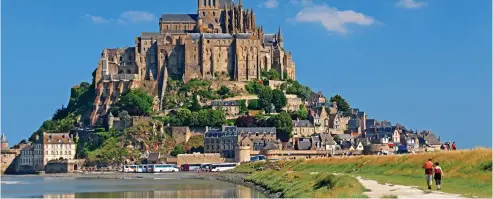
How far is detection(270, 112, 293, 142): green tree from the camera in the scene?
10419cm

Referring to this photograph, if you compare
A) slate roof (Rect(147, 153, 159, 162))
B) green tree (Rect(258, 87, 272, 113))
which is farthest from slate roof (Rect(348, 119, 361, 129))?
slate roof (Rect(147, 153, 159, 162))

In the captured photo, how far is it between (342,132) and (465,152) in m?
74.0

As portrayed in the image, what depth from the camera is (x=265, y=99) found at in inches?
4331

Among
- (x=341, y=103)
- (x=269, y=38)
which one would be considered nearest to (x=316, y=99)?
(x=341, y=103)

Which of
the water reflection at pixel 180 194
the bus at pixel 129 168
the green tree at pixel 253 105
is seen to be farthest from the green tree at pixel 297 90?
the water reflection at pixel 180 194

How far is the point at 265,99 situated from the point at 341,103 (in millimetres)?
19563

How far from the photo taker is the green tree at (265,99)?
110000mm

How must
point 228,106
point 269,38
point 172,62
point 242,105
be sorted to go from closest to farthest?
point 228,106, point 242,105, point 172,62, point 269,38

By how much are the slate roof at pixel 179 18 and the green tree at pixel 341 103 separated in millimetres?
23236

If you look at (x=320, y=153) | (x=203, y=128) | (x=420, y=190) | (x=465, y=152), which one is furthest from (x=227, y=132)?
(x=420, y=190)

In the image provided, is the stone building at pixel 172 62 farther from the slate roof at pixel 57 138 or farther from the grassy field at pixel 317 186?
the grassy field at pixel 317 186

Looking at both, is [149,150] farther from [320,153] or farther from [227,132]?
[320,153]

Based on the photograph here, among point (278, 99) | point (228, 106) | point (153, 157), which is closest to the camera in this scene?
point (153, 157)

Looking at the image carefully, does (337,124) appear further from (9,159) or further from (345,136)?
(9,159)
